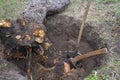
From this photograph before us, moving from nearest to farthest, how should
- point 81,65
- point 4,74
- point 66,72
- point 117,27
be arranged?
point 4,74, point 66,72, point 81,65, point 117,27

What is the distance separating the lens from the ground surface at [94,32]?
420 centimetres

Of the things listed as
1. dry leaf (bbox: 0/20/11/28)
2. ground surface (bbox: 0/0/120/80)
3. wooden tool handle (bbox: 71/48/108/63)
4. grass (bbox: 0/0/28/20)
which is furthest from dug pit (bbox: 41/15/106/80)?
dry leaf (bbox: 0/20/11/28)

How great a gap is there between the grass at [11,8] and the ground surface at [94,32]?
0.12m

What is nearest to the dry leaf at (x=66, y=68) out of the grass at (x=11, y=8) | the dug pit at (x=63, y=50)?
the dug pit at (x=63, y=50)

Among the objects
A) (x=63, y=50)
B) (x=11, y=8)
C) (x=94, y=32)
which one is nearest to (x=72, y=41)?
(x=63, y=50)

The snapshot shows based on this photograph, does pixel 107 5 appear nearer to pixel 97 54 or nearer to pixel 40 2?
pixel 40 2

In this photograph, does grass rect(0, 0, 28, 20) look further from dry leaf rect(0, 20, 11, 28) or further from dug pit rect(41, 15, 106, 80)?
dry leaf rect(0, 20, 11, 28)

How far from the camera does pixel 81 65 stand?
4.65 m

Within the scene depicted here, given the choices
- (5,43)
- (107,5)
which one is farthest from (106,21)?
(5,43)

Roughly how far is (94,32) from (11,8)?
1.99 meters

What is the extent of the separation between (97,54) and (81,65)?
0.35 meters

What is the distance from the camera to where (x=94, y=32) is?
16.7 ft

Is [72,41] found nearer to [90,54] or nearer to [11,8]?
[90,54]

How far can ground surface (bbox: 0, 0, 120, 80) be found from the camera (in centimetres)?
420
